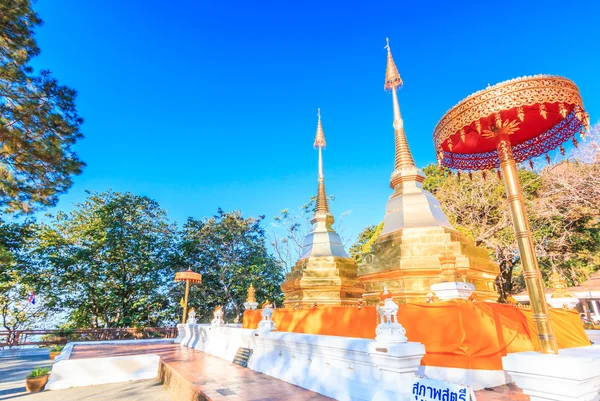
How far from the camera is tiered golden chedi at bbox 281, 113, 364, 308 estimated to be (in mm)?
11945

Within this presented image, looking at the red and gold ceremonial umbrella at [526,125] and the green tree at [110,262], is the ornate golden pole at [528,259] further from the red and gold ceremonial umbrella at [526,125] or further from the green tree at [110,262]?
the green tree at [110,262]

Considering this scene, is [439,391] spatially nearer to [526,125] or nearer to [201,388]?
[526,125]

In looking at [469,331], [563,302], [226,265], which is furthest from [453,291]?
[226,265]

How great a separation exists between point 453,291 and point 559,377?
3.51 m

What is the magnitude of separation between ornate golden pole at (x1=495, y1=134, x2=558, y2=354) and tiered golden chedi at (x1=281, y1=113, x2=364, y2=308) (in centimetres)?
856

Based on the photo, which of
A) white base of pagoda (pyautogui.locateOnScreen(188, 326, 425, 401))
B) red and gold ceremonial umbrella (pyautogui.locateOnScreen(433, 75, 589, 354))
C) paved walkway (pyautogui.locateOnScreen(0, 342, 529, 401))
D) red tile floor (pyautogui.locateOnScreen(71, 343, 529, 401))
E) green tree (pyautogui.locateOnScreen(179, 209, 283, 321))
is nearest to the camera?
red and gold ceremonial umbrella (pyautogui.locateOnScreen(433, 75, 589, 354))

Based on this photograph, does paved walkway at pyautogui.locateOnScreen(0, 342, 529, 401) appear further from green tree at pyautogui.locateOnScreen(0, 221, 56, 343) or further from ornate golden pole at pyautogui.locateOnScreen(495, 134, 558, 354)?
green tree at pyautogui.locateOnScreen(0, 221, 56, 343)

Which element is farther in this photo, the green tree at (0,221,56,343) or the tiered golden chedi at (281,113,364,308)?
the green tree at (0,221,56,343)

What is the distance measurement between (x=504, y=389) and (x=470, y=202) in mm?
16522

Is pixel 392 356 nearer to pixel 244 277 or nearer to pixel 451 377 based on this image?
pixel 451 377

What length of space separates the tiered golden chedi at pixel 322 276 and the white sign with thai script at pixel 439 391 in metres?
8.24

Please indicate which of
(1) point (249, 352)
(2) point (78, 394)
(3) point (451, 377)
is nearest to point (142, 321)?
(2) point (78, 394)

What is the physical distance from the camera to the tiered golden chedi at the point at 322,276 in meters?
11.9

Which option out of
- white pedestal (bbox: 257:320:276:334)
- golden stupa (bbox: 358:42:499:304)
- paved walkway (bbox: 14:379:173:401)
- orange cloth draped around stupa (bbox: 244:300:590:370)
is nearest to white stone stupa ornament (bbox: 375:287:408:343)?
orange cloth draped around stupa (bbox: 244:300:590:370)
